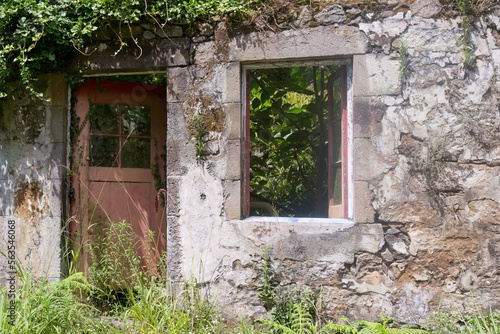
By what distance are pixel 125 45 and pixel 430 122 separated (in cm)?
268

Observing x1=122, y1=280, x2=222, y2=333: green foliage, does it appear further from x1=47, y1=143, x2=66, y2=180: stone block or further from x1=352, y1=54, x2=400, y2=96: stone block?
x1=352, y1=54, x2=400, y2=96: stone block

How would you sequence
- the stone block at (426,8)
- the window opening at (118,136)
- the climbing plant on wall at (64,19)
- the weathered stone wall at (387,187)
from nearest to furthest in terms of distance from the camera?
1. the weathered stone wall at (387,187)
2. the stone block at (426,8)
3. the climbing plant on wall at (64,19)
4. the window opening at (118,136)

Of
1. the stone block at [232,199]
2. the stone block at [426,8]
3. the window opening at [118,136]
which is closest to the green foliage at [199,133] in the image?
the stone block at [232,199]

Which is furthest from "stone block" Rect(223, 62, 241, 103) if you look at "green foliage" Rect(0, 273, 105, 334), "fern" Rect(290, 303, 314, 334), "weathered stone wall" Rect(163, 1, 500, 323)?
"green foliage" Rect(0, 273, 105, 334)

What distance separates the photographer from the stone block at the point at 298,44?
3.16m

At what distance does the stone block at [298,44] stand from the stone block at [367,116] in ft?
1.35

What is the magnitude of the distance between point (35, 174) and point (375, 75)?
3104mm

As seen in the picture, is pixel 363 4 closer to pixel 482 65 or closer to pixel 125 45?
pixel 482 65

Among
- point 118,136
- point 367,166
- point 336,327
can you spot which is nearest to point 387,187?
Result: point 367,166

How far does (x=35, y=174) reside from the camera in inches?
140

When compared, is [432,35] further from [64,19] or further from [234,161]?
[64,19]

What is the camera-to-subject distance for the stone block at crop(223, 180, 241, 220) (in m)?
3.25

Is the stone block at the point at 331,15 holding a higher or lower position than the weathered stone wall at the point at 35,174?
higher

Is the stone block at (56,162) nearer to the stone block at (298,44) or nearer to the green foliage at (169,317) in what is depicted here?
the green foliage at (169,317)
